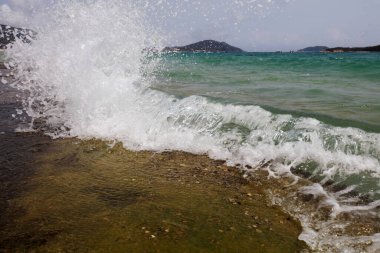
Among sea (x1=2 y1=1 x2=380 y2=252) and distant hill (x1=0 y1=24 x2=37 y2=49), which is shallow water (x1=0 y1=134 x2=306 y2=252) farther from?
distant hill (x1=0 y1=24 x2=37 y2=49)

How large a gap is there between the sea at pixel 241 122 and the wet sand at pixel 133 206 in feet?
1.38

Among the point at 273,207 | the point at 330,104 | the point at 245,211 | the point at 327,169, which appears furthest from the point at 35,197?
the point at 330,104

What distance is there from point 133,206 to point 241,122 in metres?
4.02

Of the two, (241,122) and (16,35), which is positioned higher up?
(16,35)

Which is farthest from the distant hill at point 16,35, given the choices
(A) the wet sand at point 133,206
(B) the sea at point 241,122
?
(A) the wet sand at point 133,206

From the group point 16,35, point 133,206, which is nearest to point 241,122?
point 133,206

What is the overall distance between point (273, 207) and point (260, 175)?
1.07 metres

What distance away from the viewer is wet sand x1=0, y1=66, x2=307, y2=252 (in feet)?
10.6

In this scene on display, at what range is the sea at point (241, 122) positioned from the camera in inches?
159

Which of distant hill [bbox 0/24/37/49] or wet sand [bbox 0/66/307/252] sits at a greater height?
distant hill [bbox 0/24/37/49]

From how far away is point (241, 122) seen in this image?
7.43 metres

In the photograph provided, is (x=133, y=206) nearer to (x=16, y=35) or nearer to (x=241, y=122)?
(x=241, y=122)

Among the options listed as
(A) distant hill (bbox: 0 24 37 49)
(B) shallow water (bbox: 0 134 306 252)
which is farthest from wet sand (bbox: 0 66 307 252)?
(A) distant hill (bbox: 0 24 37 49)

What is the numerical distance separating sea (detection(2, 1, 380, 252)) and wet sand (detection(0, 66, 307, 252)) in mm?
421
